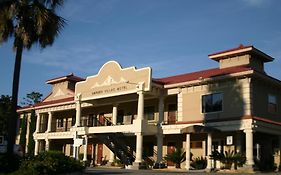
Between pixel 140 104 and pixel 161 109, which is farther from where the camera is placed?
pixel 161 109

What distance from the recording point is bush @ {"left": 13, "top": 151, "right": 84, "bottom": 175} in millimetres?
18969

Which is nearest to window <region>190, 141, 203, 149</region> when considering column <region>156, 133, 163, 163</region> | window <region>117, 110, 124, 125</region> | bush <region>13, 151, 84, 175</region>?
column <region>156, 133, 163, 163</region>

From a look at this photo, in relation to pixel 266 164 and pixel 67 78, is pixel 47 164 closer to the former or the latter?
pixel 266 164

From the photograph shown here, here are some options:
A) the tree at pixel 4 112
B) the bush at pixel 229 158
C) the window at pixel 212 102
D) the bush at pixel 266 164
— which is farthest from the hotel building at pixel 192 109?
the tree at pixel 4 112

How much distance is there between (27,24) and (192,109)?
1479cm

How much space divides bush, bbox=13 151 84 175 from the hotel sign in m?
12.7

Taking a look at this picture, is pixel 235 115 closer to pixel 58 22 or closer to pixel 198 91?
pixel 198 91

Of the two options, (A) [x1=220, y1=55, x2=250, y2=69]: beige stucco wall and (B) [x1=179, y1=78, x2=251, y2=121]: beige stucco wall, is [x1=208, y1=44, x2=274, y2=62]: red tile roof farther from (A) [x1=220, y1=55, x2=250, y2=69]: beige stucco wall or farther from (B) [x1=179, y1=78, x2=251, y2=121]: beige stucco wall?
(B) [x1=179, y1=78, x2=251, y2=121]: beige stucco wall

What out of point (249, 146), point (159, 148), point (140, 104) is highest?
point (140, 104)

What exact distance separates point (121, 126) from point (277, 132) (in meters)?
12.2

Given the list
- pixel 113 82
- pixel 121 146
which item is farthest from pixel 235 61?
pixel 121 146

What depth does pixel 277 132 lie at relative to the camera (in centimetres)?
3022

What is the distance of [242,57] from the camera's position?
32750 millimetres

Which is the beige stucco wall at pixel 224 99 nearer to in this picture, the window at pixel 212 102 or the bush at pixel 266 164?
the window at pixel 212 102
